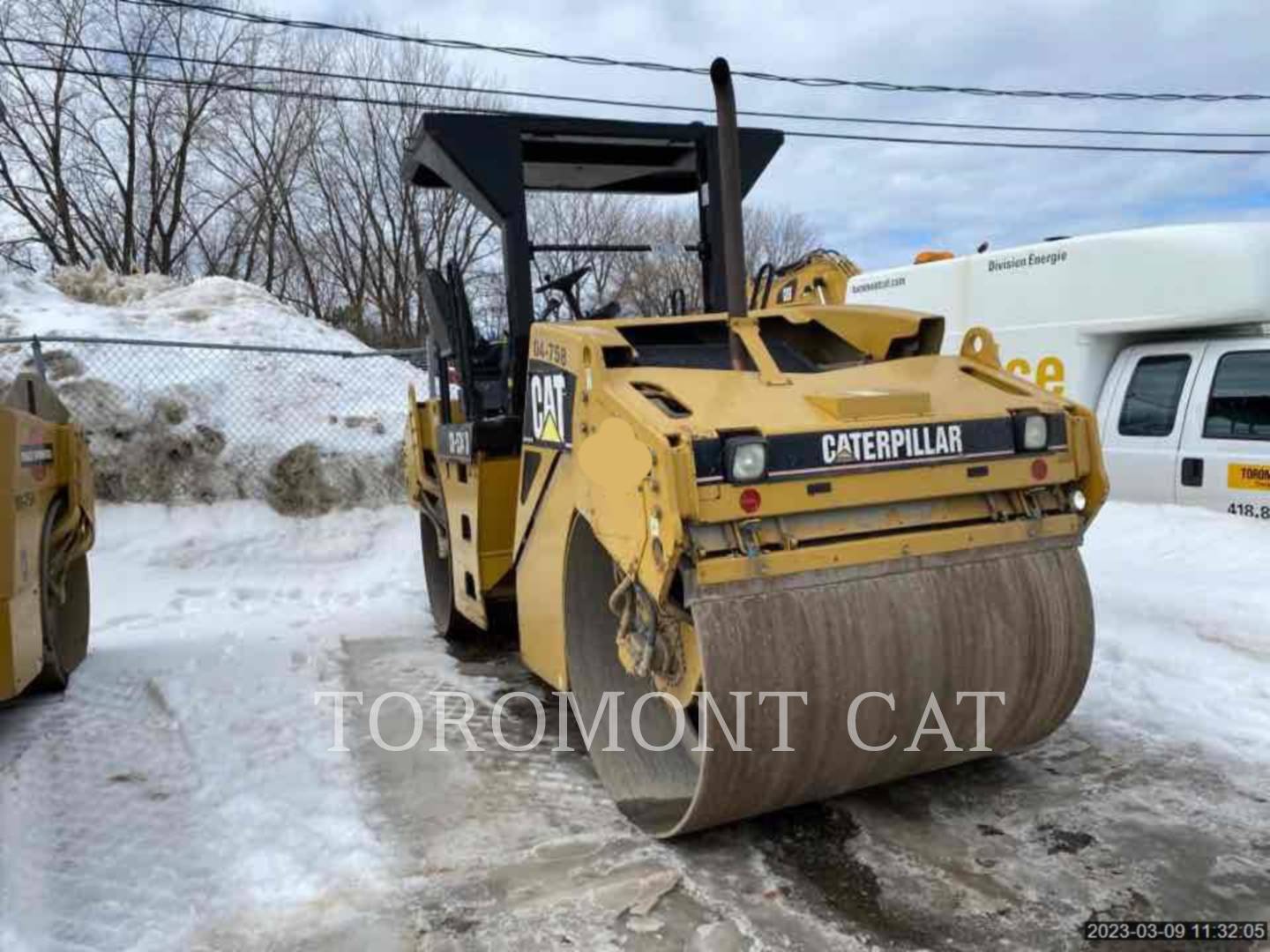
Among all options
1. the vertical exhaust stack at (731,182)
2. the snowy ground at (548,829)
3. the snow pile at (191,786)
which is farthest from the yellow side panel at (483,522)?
the vertical exhaust stack at (731,182)

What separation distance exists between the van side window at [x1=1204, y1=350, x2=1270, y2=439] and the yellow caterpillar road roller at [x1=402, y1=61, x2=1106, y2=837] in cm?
302

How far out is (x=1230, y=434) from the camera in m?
6.22

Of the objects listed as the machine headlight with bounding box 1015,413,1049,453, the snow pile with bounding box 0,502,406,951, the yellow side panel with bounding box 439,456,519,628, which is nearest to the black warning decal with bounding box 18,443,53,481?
the snow pile with bounding box 0,502,406,951

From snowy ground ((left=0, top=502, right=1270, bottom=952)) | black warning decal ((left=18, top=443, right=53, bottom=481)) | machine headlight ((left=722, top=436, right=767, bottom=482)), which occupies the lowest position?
snowy ground ((left=0, top=502, right=1270, bottom=952))

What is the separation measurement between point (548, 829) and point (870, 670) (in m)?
1.29

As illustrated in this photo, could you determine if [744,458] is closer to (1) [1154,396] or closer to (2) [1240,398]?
(2) [1240,398]

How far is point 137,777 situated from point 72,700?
1.23 meters

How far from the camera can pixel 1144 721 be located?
4.37 m

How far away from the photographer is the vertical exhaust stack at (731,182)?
3.47 meters

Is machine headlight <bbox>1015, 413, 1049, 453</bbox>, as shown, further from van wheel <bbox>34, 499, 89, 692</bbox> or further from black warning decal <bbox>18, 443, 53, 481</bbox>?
van wheel <bbox>34, 499, 89, 692</bbox>

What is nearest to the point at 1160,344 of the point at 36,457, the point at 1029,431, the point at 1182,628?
the point at 1182,628

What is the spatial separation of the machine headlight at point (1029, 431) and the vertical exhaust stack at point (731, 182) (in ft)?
3.09

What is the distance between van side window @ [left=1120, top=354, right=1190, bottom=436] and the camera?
6.57m

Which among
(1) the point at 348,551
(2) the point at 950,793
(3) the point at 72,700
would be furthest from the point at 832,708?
(1) the point at 348,551
